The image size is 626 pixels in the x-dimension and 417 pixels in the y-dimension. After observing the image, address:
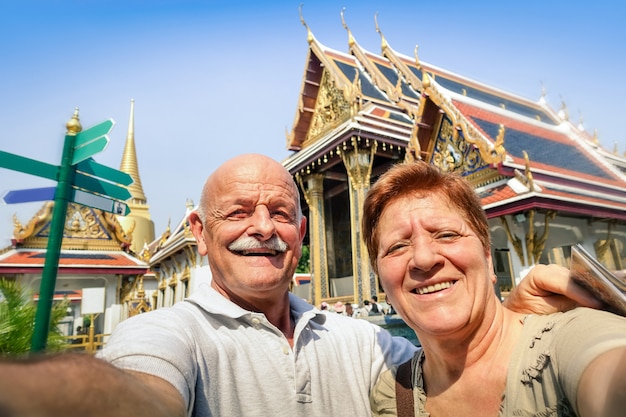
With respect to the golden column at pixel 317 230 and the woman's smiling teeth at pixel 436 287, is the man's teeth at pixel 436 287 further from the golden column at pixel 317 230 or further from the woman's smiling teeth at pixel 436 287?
the golden column at pixel 317 230

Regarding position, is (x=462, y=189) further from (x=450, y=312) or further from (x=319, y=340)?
(x=319, y=340)

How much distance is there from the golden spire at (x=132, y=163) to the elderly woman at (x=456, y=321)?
48.0m

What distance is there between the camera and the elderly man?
0.58m

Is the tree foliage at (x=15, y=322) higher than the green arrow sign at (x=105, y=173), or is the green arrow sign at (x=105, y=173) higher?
the green arrow sign at (x=105, y=173)

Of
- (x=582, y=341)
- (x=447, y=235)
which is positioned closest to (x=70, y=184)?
(x=447, y=235)

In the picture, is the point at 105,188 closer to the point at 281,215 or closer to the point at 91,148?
→ the point at 91,148

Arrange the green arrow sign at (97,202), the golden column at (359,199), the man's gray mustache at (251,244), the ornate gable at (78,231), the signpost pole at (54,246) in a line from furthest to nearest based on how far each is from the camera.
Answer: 1. the ornate gable at (78,231)
2. the golden column at (359,199)
3. the green arrow sign at (97,202)
4. the signpost pole at (54,246)
5. the man's gray mustache at (251,244)

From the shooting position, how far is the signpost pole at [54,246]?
354 centimetres

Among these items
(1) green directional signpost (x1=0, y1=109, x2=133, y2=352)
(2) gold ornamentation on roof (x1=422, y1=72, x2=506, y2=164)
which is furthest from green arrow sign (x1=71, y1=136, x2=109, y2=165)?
(2) gold ornamentation on roof (x1=422, y1=72, x2=506, y2=164)

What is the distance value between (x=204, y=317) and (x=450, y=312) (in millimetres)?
888

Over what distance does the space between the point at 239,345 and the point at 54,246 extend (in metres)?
3.10

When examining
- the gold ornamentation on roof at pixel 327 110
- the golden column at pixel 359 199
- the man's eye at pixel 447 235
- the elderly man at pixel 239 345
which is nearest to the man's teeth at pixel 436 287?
the man's eye at pixel 447 235

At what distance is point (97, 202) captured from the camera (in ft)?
13.0

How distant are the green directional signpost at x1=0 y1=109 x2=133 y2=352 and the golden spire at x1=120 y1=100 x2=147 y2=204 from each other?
44632 millimetres
